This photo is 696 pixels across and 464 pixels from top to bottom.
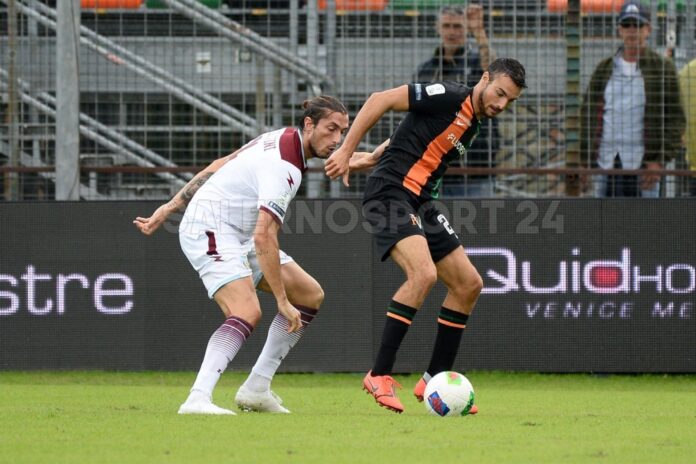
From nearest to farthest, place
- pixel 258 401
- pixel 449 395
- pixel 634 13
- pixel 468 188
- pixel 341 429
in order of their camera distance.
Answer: pixel 341 429 → pixel 449 395 → pixel 258 401 → pixel 634 13 → pixel 468 188

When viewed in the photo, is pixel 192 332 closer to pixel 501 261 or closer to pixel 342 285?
pixel 342 285

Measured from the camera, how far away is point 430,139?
7.96 meters

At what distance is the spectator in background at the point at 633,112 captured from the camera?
475 inches

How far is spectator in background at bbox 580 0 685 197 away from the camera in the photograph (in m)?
12.1

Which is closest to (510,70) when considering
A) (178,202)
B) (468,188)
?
(178,202)

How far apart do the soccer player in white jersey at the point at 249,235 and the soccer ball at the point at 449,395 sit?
88 centimetres

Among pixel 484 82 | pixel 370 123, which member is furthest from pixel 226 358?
pixel 484 82

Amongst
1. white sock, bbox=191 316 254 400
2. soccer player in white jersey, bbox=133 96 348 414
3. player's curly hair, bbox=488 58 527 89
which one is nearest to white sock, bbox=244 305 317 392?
soccer player in white jersey, bbox=133 96 348 414

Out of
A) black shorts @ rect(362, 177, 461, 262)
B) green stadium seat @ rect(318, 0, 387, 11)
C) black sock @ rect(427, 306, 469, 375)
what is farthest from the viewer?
green stadium seat @ rect(318, 0, 387, 11)

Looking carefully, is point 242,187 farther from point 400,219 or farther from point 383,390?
point 383,390

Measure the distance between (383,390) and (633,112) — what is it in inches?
227

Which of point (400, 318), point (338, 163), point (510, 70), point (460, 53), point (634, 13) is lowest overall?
point (400, 318)

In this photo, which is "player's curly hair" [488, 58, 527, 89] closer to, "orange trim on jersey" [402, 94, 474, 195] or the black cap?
"orange trim on jersey" [402, 94, 474, 195]

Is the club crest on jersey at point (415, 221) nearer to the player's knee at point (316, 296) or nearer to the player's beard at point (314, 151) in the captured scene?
the player's beard at point (314, 151)
